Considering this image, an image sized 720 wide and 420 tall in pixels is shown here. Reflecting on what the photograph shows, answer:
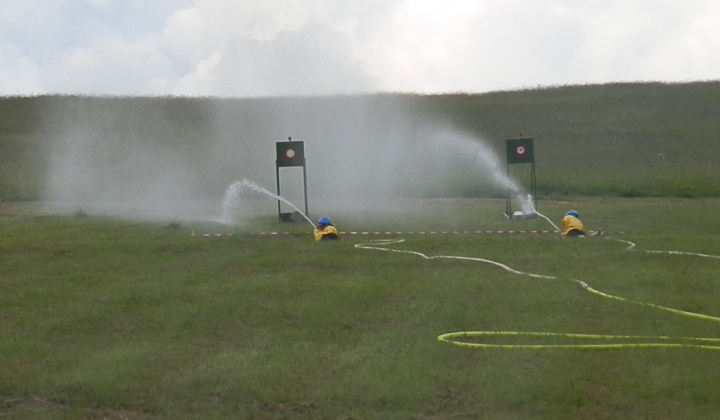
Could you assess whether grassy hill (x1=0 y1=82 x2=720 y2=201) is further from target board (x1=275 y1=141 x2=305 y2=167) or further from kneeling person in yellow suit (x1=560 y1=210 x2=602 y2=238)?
kneeling person in yellow suit (x1=560 y1=210 x2=602 y2=238)

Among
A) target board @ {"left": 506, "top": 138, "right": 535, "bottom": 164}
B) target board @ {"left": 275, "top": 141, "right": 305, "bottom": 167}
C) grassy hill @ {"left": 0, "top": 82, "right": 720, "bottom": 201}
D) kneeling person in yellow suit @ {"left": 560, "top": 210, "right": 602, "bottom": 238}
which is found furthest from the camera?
grassy hill @ {"left": 0, "top": 82, "right": 720, "bottom": 201}

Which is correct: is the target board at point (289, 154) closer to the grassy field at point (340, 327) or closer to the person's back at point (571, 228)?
the grassy field at point (340, 327)

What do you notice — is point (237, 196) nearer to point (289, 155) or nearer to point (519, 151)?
point (289, 155)

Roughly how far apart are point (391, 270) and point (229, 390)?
8.26 metres

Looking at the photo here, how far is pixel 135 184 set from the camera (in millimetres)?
48438

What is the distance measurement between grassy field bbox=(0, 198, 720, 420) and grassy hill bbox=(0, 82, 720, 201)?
80.8 ft

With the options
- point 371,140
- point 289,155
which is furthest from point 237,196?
point 371,140

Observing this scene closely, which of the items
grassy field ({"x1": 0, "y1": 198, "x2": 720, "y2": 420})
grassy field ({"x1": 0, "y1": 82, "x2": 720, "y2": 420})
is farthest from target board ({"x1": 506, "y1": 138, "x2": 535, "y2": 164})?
grassy field ({"x1": 0, "y1": 198, "x2": 720, "y2": 420})

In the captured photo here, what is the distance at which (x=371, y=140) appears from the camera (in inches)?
2078

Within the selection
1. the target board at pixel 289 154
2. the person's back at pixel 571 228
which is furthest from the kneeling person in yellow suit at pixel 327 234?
the target board at pixel 289 154

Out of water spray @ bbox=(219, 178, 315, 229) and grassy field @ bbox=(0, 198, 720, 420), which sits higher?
water spray @ bbox=(219, 178, 315, 229)

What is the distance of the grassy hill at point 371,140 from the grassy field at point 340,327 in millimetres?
24621

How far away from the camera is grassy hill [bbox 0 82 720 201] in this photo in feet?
160

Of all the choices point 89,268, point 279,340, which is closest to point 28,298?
point 89,268
